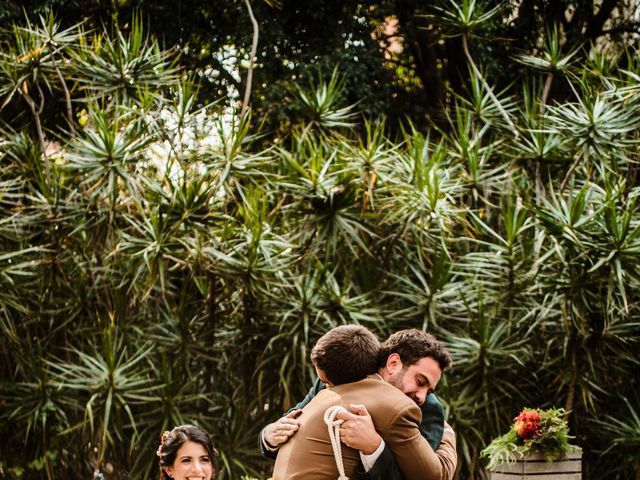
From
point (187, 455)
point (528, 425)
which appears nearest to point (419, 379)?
point (187, 455)

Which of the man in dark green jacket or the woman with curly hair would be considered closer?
the man in dark green jacket

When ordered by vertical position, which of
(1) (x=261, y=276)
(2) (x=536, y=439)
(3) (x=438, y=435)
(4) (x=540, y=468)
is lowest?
(4) (x=540, y=468)

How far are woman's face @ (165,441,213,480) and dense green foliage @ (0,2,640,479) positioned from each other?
3830 millimetres

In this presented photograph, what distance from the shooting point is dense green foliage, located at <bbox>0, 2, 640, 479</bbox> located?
25.8 feet

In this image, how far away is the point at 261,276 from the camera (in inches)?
311

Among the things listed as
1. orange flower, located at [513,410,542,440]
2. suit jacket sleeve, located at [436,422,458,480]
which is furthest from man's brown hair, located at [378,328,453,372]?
orange flower, located at [513,410,542,440]

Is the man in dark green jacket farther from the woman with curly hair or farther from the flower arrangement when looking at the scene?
the flower arrangement

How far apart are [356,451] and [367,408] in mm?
123

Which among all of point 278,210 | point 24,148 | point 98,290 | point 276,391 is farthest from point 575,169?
point 24,148

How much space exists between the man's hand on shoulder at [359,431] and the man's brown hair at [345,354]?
16 cm

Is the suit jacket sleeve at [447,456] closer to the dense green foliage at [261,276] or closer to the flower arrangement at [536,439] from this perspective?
the flower arrangement at [536,439]

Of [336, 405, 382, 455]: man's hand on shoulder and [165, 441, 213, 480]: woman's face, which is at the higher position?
[336, 405, 382, 455]: man's hand on shoulder

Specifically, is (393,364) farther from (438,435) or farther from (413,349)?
(438,435)

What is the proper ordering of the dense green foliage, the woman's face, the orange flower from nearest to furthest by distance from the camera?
the woman's face < the orange flower < the dense green foliage
